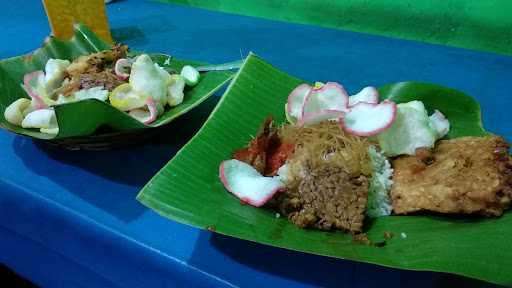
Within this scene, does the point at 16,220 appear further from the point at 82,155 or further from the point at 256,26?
the point at 256,26

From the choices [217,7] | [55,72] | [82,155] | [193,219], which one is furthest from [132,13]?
[193,219]

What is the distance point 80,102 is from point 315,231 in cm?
55

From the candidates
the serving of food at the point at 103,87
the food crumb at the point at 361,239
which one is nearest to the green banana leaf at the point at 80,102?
the serving of food at the point at 103,87

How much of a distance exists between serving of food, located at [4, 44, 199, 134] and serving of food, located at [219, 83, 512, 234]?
1.05 ft

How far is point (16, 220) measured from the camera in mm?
1197

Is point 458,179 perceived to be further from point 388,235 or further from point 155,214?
point 155,214

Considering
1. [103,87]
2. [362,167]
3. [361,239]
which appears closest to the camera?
[361,239]

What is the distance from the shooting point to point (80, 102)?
3.20 ft

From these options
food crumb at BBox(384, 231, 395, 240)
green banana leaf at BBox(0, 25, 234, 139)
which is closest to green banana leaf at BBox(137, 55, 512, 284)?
food crumb at BBox(384, 231, 395, 240)

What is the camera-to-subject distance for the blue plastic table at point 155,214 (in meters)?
0.85

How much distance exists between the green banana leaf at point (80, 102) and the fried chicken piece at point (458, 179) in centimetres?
56

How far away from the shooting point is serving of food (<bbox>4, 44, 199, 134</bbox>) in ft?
3.88

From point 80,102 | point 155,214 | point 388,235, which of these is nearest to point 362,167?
point 388,235

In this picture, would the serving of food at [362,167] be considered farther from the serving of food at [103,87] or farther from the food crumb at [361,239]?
the serving of food at [103,87]
